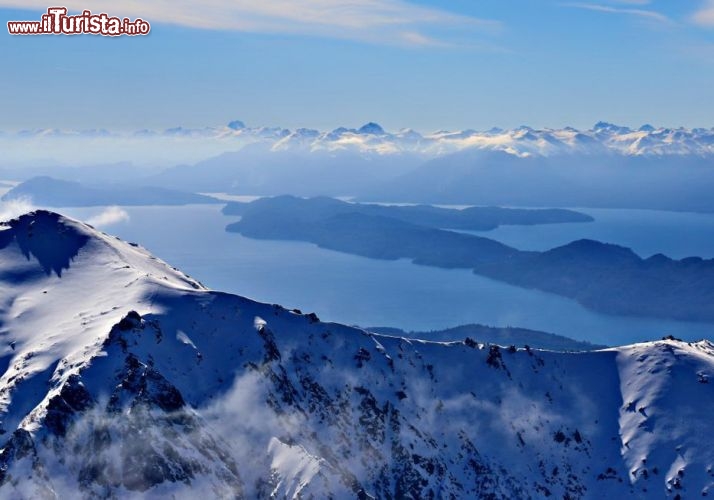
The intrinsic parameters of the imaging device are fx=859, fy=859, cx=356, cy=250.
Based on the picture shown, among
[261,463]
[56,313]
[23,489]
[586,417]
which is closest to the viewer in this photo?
[23,489]

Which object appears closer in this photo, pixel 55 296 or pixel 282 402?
pixel 282 402

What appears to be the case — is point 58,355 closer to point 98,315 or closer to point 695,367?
point 98,315

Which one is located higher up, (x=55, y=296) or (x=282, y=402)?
(x=55, y=296)

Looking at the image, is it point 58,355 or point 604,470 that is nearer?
point 58,355

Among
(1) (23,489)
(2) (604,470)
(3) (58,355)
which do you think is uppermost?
(3) (58,355)

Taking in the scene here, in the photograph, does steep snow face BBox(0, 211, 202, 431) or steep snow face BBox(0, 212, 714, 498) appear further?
steep snow face BBox(0, 211, 202, 431)

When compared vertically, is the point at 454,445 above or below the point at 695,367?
below

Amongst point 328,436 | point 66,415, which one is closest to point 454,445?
point 328,436

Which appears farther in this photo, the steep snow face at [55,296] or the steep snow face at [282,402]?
the steep snow face at [55,296]
